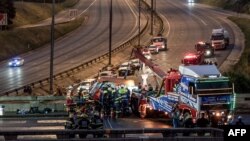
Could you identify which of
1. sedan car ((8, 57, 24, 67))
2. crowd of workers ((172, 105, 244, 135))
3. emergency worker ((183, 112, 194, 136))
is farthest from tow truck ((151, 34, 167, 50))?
emergency worker ((183, 112, 194, 136))

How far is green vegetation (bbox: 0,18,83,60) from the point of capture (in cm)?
9246

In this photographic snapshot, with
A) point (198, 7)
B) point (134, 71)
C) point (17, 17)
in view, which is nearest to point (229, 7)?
point (198, 7)

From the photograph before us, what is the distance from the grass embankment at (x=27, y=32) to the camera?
308 feet

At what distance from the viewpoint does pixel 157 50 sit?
8744 cm

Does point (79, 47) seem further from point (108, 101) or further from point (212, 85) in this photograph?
point (212, 85)

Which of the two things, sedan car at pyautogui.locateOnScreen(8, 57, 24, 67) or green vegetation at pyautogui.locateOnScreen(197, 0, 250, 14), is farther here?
green vegetation at pyautogui.locateOnScreen(197, 0, 250, 14)

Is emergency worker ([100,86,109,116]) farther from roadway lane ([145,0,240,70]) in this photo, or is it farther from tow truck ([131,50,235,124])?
roadway lane ([145,0,240,70])

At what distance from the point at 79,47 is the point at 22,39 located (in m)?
9.64

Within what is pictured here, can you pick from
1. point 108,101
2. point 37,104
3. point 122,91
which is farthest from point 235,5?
point 108,101

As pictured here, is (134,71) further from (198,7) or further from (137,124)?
(198,7)

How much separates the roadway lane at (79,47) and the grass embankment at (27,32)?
1.75m

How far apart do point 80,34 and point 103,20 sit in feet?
67.1

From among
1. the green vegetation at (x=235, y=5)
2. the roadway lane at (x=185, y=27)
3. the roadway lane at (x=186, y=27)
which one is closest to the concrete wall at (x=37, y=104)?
the roadway lane at (x=185, y=27)

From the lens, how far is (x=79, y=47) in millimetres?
100688
